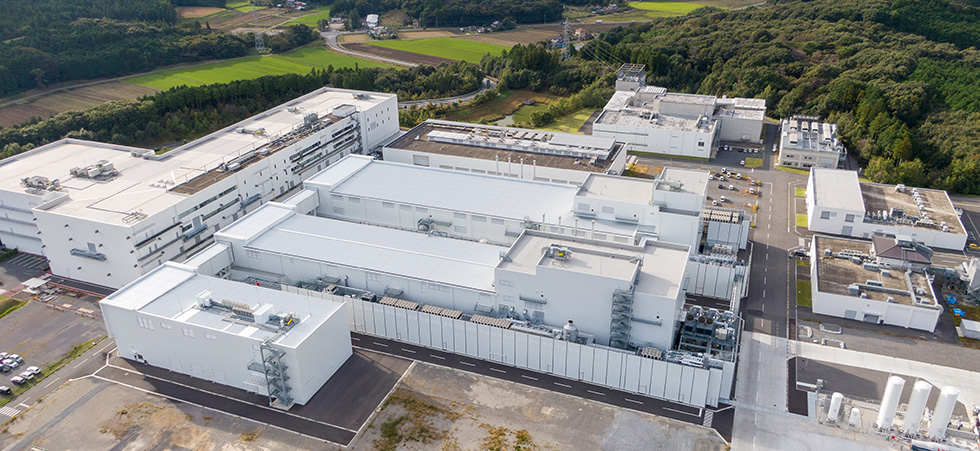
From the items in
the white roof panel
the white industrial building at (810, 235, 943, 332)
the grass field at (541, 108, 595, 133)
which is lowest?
the white industrial building at (810, 235, 943, 332)

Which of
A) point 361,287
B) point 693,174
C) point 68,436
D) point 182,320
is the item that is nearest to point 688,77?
point 693,174

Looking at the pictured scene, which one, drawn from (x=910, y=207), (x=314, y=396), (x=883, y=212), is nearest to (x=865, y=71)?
(x=910, y=207)

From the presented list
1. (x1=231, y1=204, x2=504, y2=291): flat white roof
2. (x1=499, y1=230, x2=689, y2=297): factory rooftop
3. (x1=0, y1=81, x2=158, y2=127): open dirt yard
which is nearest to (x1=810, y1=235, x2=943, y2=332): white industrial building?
(x1=499, y1=230, x2=689, y2=297): factory rooftop

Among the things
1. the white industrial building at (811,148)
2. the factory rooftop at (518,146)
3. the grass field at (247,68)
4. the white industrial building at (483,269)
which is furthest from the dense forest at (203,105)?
the white industrial building at (811,148)

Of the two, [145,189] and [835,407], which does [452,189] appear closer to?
[145,189]

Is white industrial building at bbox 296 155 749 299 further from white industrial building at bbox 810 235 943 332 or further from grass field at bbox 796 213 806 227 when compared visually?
grass field at bbox 796 213 806 227

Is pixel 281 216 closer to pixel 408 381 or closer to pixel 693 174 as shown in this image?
pixel 408 381
